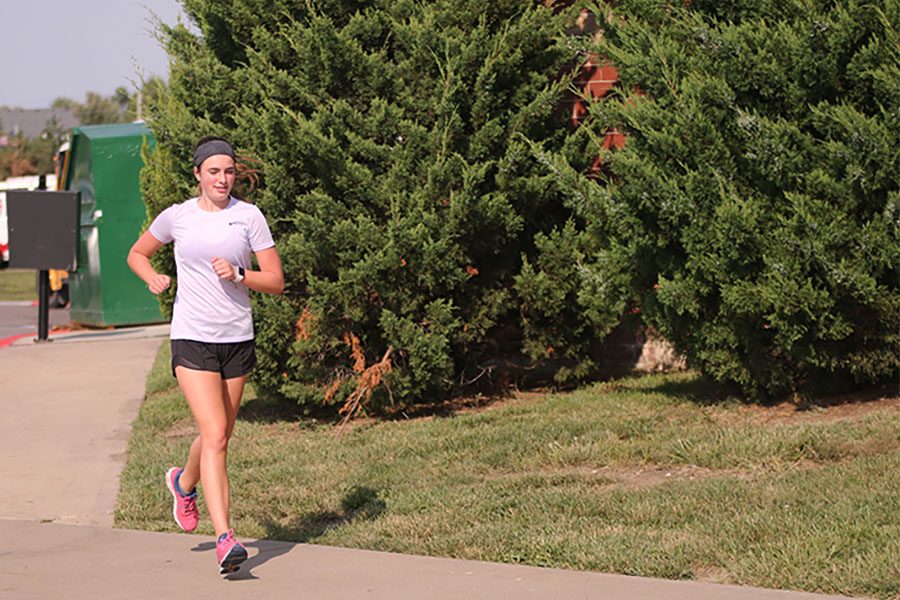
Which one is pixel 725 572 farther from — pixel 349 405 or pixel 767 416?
pixel 349 405

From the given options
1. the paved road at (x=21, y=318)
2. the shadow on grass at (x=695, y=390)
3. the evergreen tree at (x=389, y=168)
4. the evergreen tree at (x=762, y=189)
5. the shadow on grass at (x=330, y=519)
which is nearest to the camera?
the shadow on grass at (x=330, y=519)

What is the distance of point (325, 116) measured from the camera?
895 cm

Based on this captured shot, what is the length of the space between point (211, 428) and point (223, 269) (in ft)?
2.42

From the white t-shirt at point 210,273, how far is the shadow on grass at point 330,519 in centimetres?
119

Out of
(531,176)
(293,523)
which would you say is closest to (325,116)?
(531,176)

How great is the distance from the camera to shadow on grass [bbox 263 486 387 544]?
6.60m

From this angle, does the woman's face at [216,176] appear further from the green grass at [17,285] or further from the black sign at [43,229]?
the green grass at [17,285]

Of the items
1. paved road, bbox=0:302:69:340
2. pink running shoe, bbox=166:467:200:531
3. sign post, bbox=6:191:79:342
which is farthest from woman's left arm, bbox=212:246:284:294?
paved road, bbox=0:302:69:340

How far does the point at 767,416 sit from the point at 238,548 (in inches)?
153

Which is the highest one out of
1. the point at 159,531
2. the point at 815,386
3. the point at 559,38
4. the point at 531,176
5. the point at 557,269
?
the point at 559,38

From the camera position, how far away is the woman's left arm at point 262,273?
5.66m

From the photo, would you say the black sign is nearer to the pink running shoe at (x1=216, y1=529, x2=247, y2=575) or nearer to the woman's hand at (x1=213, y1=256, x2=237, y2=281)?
the woman's hand at (x1=213, y1=256, x2=237, y2=281)

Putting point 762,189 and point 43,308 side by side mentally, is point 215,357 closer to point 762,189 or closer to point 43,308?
point 762,189

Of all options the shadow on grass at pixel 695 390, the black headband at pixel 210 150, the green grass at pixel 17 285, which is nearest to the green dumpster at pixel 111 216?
the shadow on grass at pixel 695 390
